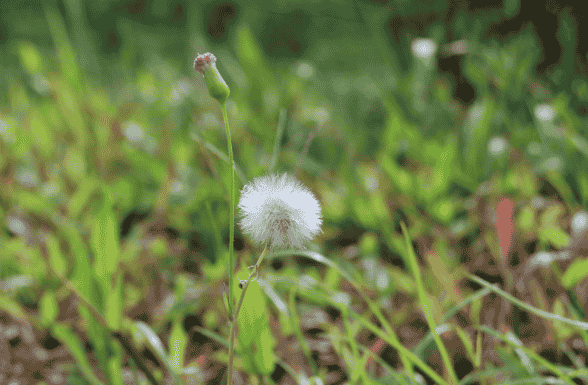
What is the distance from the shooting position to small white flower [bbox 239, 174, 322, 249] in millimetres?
568

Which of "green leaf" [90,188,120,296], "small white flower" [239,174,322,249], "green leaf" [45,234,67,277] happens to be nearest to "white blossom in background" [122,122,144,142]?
"green leaf" [45,234,67,277]

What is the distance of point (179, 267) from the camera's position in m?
1.22

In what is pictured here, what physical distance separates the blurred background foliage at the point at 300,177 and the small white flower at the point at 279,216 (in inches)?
4.3

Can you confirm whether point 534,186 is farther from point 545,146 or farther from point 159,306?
point 159,306

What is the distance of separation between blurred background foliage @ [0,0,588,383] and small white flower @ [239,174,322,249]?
4.3 inches

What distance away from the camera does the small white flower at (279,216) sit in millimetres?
568

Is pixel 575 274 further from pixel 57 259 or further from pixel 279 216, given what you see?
pixel 57 259

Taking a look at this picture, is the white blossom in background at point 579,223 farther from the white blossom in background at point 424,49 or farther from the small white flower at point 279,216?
the small white flower at point 279,216

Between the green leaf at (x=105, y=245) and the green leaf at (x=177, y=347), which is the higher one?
the green leaf at (x=105, y=245)

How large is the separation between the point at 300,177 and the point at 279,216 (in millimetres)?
950

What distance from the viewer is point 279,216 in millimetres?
577

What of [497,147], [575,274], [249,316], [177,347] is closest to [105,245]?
[177,347]

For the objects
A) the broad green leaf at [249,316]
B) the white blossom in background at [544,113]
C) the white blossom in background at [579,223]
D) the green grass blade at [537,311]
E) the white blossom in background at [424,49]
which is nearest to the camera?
the green grass blade at [537,311]

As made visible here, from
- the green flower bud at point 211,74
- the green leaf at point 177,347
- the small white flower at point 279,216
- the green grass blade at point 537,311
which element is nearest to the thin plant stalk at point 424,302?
the green grass blade at point 537,311
